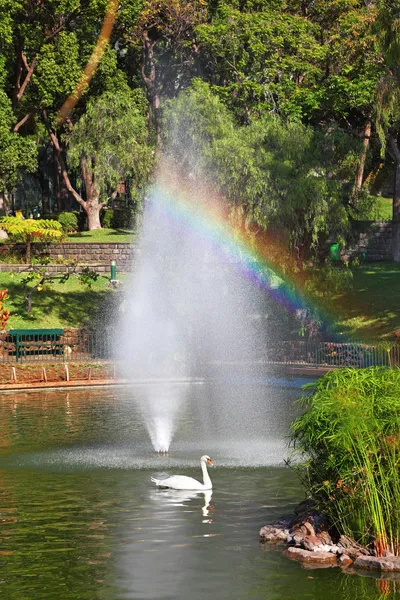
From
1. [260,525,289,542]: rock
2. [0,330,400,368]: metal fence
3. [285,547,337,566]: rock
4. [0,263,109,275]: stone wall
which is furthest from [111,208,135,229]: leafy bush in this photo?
[285,547,337,566]: rock

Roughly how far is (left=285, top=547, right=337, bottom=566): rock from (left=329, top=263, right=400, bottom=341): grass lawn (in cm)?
3310

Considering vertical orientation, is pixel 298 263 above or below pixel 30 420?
above

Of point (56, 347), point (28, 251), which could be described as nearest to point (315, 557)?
point (56, 347)

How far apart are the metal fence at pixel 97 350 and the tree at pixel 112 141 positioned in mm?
17963

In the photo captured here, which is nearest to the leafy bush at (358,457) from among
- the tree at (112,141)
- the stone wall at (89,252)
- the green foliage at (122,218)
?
the stone wall at (89,252)

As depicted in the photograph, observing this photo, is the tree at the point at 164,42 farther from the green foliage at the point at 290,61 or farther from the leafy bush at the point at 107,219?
the leafy bush at the point at 107,219

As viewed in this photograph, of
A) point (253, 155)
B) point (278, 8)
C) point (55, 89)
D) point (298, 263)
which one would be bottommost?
point (298, 263)

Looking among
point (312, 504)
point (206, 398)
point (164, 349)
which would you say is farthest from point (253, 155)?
point (312, 504)

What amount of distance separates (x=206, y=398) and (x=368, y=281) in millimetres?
22494

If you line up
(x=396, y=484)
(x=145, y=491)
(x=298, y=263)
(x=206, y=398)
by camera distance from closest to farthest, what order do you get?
(x=396, y=484)
(x=145, y=491)
(x=206, y=398)
(x=298, y=263)

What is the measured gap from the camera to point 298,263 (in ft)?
166

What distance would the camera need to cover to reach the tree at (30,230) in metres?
60.1

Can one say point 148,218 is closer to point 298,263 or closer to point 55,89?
point 298,263

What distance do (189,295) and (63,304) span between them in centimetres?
1091
